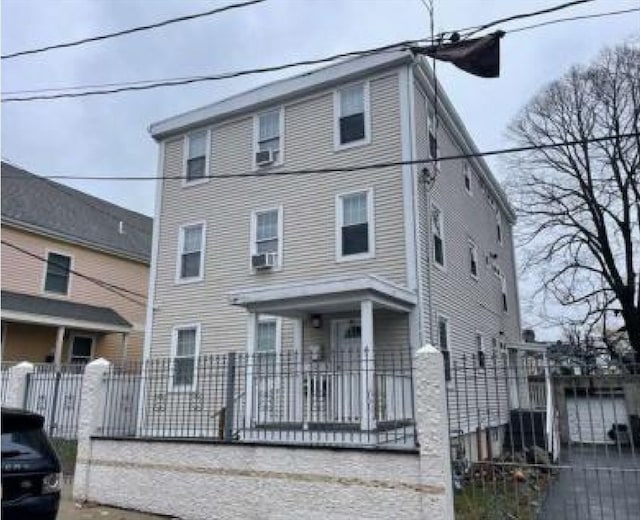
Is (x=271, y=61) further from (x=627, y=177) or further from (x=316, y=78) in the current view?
(x=627, y=177)

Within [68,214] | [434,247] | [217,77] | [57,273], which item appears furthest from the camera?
[68,214]

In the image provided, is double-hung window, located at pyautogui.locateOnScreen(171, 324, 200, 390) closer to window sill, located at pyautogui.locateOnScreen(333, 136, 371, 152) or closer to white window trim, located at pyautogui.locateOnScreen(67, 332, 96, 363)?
window sill, located at pyautogui.locateOnScreen(333, 136, 371, 152)

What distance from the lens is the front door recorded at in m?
8.50

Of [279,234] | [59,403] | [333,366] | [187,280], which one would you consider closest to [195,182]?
[187,280]

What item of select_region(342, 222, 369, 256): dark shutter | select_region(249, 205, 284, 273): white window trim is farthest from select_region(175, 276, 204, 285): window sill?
select_region(342, 222, 369, 256): dark shutter

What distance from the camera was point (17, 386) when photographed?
37.0 feet

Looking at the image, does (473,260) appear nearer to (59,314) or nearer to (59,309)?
(59,314)

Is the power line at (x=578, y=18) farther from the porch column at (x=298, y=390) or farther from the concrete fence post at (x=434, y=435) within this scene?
the porch column at (x=298, y=390)

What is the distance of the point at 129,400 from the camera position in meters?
10.2

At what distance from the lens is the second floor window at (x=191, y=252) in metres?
15.5

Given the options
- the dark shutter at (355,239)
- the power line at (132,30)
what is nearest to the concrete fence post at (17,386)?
the power line at (132,30)

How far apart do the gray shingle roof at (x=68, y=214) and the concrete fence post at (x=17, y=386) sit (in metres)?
9.15

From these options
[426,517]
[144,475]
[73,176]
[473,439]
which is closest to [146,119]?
[73,176]

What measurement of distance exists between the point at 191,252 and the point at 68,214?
31.1ft
